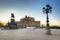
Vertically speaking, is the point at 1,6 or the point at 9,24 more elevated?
the point at 1,6

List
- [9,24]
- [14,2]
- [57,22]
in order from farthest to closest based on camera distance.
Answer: [9,24] < [57,22] < [14,2]

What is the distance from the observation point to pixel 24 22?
3725 centimetres

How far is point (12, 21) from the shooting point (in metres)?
27.7

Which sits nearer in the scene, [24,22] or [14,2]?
[14,2]

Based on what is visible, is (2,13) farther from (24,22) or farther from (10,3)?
(24,22)

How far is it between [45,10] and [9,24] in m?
16.0

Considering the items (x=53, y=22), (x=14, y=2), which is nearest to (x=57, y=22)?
(x=53, y=22)

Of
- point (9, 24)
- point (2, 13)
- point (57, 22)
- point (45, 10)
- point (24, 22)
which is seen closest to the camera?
point (45, 10)

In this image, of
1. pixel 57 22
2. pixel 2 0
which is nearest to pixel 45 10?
pixel 57 22

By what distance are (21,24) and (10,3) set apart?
2601 cm

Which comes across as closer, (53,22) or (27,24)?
(53,22)

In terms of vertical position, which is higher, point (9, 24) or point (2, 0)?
point (2, 0)

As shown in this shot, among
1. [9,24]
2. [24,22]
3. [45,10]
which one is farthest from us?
[24,22]

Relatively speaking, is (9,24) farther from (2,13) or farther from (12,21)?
(2,13)
